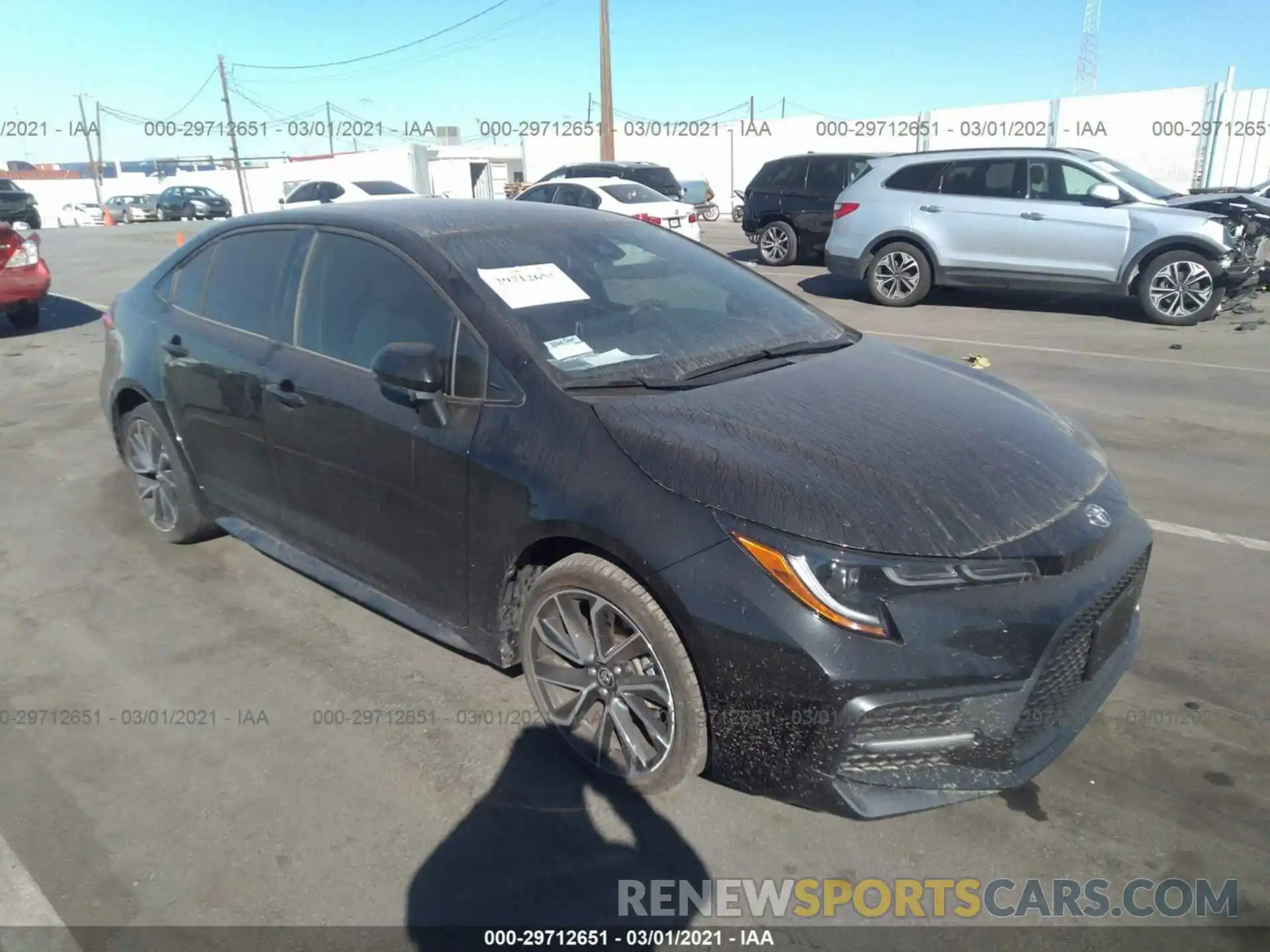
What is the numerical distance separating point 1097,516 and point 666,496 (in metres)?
1.26

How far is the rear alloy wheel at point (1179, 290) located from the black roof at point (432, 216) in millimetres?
8287

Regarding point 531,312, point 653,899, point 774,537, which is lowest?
point 653,899

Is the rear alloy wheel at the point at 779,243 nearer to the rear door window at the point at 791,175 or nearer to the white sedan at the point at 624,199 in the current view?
the rear door window at the point at 791,175

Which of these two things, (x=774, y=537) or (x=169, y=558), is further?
(x=169, y=558)

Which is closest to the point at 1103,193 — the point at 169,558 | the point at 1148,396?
the point at 1148,396

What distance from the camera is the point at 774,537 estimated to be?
91.8 inches

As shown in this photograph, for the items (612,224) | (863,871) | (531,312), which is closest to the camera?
(863,871)

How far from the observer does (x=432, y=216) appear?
3521mm

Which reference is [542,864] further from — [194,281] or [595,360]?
[194,281]

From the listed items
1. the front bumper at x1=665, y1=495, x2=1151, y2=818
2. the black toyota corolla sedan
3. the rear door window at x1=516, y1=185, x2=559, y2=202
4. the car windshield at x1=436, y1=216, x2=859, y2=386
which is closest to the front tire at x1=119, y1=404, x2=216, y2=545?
the black toyota corolla sedan

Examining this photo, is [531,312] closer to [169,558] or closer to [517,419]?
[517,419]

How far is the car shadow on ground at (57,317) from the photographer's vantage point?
1053 centimetres

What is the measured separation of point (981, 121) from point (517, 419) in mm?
29734

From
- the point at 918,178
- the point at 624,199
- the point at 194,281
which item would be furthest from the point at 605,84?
the point at 194,281
